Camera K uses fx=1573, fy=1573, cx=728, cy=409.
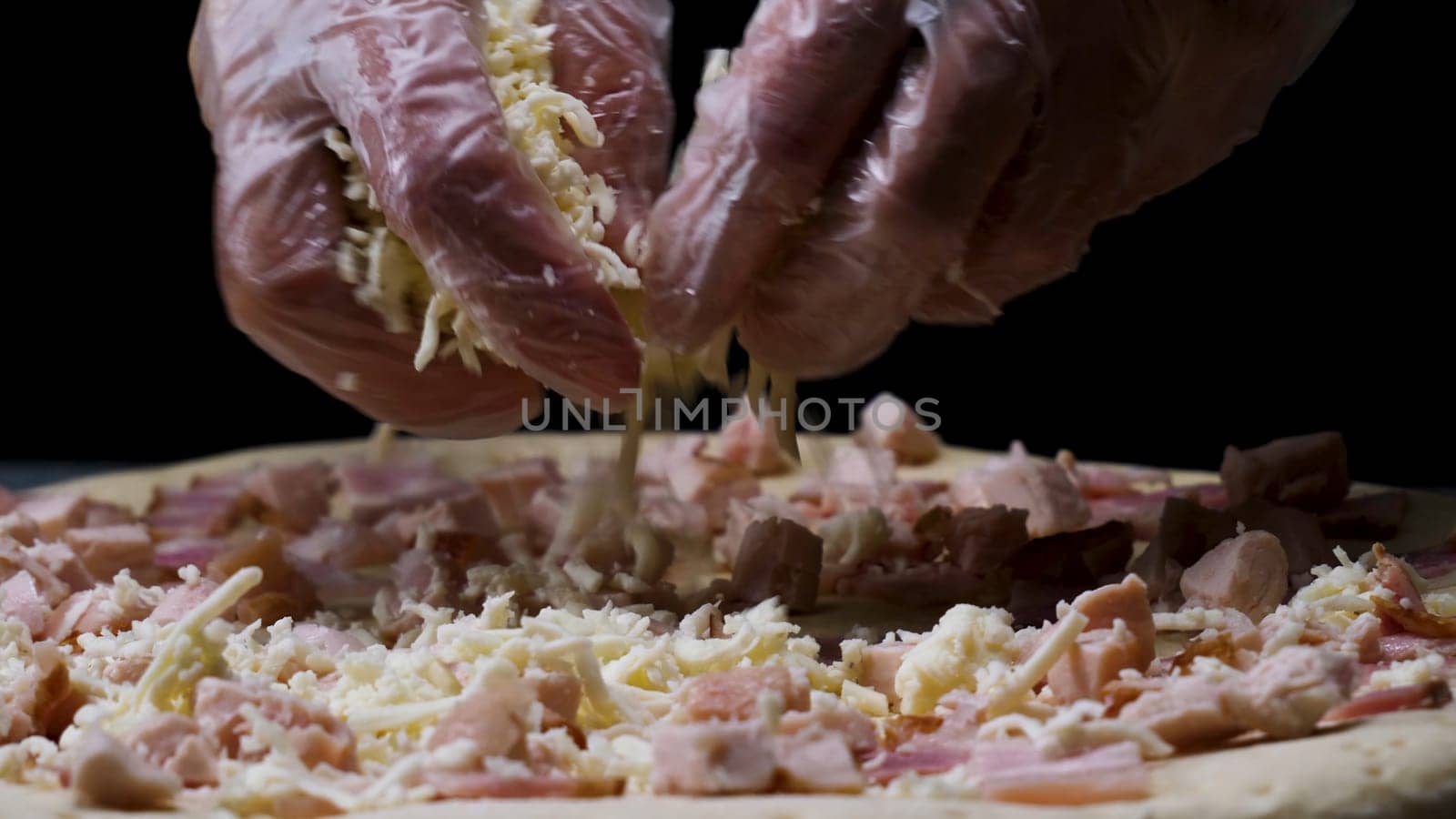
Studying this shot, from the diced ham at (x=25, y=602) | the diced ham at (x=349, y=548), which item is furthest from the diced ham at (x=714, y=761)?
the diced ham at (x=349, y=548)

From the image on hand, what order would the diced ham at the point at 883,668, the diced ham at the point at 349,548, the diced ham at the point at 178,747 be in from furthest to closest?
the diced ham at the point at 349,548, the diced ham at the point at 883,668, the diced ham at the point at 178,747

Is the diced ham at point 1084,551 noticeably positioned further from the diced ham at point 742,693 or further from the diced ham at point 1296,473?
the diced ham at point 742,693

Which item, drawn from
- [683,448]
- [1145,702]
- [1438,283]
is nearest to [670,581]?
[683,448]

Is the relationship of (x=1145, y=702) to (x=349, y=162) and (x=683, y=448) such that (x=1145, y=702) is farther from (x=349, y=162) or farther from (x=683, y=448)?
(x=683, y=448)

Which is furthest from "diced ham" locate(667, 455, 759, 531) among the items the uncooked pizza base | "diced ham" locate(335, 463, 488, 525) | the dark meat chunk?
the uncooked pizza base

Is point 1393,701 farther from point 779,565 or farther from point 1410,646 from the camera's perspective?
point 779,565

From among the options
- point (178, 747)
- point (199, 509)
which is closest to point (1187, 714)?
point (178, 747)

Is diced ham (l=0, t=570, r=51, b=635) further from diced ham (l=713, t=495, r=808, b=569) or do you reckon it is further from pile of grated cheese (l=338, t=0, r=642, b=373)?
diced ham (l=713, t=495, r=808, b=569)
